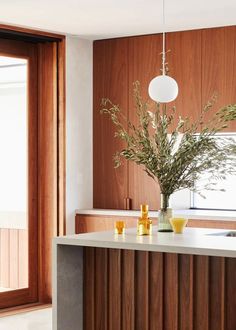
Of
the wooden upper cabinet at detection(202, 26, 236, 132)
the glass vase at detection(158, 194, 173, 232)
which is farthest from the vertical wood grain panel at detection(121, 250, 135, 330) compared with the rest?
the wooden upper cabinet at detection(202, 26, 236, 132)

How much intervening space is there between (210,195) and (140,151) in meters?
2.39

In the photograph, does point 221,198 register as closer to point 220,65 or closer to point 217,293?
point 220,65

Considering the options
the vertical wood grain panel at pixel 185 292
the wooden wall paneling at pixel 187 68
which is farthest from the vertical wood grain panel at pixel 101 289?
the wooden wall paneling at pixel 187 68

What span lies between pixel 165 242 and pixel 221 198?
293cm

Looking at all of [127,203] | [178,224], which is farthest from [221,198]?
[178,224]

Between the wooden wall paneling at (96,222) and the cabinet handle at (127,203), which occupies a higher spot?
the cabinet handle at (127,203)

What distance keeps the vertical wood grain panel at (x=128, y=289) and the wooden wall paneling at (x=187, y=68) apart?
9.20 ft

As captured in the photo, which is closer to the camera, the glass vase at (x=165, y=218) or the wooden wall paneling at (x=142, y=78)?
the glass vase at (x=165, y=218)

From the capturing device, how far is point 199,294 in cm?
421

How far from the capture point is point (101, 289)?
15.2 ft

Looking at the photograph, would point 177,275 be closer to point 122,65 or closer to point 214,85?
point 214,85

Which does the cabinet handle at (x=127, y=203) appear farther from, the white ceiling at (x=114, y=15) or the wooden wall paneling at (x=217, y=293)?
the wooden wall paneling at (x=217, y=293)

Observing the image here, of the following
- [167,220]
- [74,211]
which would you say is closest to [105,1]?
[167,220]

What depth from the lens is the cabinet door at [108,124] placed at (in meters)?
7.52
